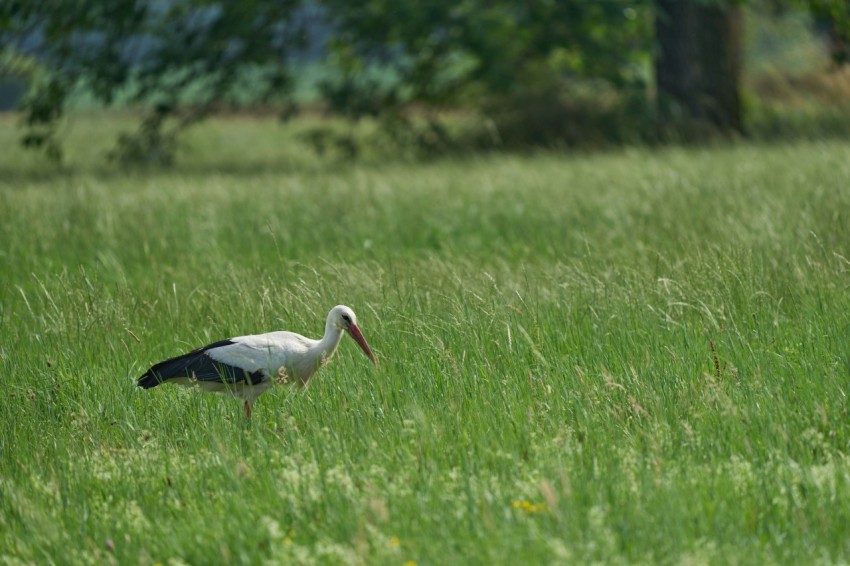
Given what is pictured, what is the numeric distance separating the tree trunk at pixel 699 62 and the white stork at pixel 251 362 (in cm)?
1300

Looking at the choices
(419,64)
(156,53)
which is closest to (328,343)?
(419,64)

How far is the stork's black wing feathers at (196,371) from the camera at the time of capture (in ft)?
17.4

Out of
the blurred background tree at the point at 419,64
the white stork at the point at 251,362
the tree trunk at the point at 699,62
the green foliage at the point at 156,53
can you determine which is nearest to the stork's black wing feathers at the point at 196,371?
the white stork at the point at 251,362

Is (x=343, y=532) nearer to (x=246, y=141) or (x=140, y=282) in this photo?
(x=140, y=282)

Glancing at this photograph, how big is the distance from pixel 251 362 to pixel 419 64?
43.4 feet

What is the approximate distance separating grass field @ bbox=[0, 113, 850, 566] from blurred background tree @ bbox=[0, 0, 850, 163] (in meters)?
8.08

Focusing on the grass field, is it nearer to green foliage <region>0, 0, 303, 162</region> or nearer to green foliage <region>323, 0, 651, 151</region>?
green foliage <region>323, 0, 651, 151</region>

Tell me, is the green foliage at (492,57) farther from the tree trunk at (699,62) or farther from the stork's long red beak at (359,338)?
the stork's long red beak at (359,338)

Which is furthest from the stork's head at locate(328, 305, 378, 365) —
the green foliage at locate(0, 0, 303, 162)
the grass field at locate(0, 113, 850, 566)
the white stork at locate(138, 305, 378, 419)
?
the green foliage at locate(0, 0, 303, 162)

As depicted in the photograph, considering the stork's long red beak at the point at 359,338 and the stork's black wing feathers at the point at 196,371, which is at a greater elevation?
the stork's black wing feathers at the point at 196,371

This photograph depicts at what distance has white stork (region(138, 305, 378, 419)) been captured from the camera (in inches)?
209

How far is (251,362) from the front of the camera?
537cm

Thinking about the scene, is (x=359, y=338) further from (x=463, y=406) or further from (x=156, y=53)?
(x=156, y=53)

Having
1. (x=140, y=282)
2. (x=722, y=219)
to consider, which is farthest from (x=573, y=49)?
(x=140, y=282)
